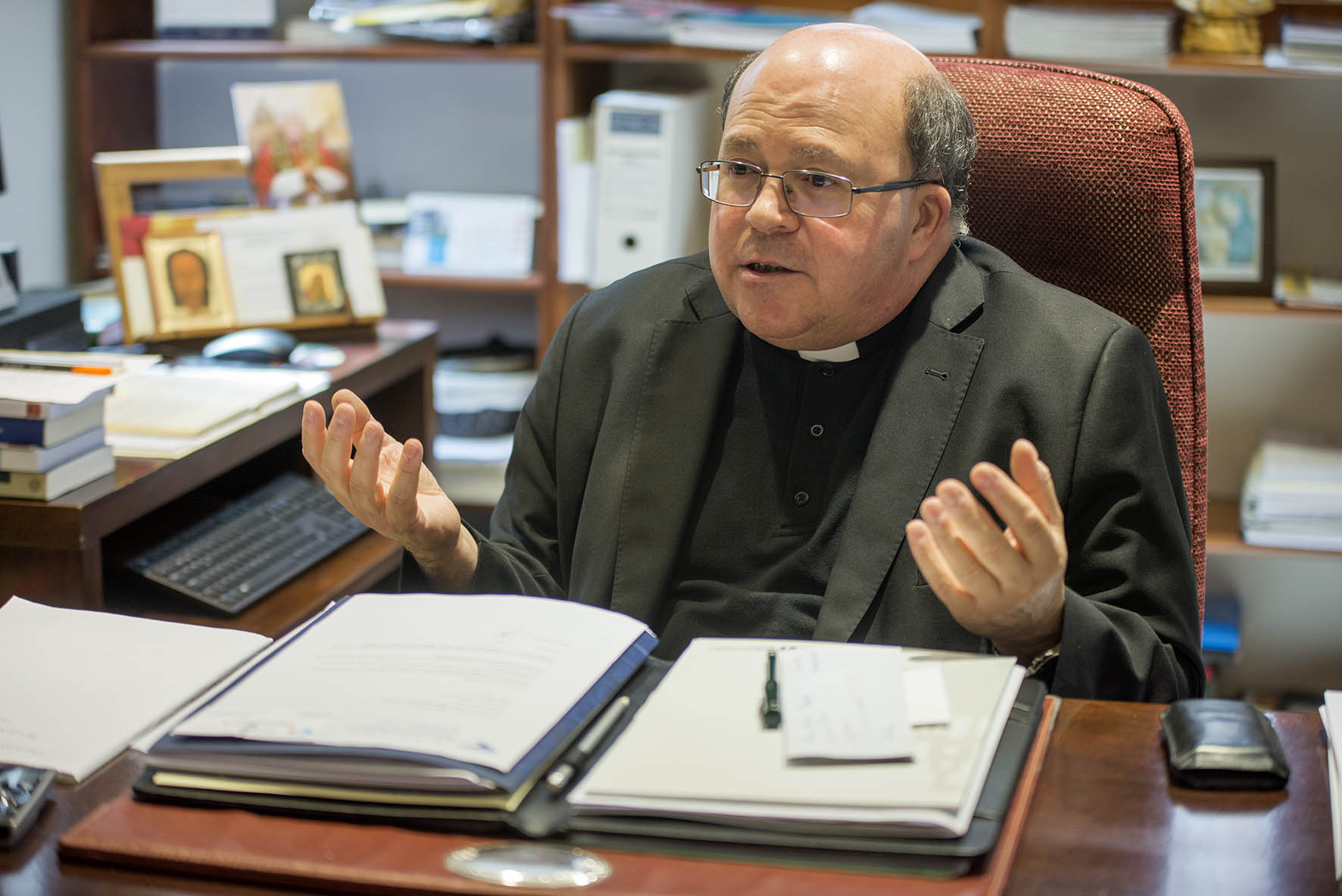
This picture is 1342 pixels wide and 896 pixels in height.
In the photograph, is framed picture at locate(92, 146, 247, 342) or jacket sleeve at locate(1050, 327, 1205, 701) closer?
jacket sleeve at locate(1050, 327, 1205, 701)

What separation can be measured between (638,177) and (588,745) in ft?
6.01

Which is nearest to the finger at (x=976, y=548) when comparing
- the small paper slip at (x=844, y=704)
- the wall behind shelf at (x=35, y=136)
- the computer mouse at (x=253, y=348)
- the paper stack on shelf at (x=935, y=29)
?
the small paper slip at (x=844, y=704)

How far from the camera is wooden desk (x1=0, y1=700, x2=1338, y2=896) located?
2.31ft

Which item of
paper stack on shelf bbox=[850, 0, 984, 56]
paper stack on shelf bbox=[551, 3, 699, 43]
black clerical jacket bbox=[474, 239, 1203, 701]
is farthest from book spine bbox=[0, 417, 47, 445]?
paper stack on shelf bbox=[850, 0, 984, 56]

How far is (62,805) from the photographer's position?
0.80m

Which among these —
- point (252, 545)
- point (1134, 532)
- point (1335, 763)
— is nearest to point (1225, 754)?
point (1335, 763)

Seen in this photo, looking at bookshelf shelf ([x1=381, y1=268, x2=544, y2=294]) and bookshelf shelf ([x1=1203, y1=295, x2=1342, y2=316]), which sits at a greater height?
bookshelf shelf ([x1=381, y1=268, x2=544, y2=294])

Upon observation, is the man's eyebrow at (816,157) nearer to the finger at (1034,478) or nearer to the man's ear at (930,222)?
the man's ear at (930,222)

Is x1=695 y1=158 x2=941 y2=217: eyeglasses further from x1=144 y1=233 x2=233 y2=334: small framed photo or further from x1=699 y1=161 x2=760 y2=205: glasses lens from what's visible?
x1=144 y1=233 x2=233 y2=334: small framed photo

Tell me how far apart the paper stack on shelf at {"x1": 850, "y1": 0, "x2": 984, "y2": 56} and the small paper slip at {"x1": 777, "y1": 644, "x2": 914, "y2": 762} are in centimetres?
171

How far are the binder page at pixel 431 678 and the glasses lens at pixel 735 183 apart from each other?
59cm

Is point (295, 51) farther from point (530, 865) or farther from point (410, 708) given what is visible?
point (530, 865)

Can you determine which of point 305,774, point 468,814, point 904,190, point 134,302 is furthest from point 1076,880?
point 134,302

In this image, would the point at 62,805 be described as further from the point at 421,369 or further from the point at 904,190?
the point at 421,369
